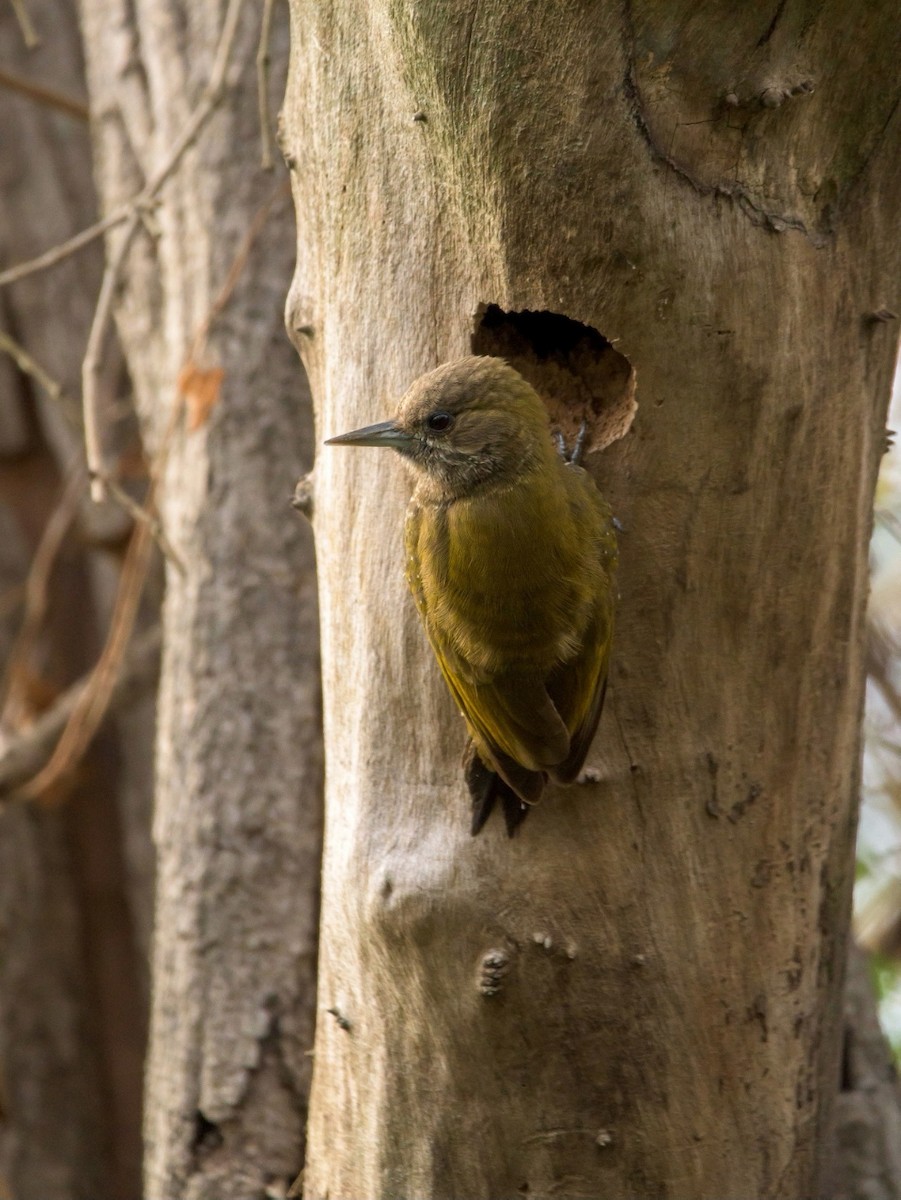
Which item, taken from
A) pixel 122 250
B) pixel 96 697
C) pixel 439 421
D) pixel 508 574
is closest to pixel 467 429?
pixel 439 421

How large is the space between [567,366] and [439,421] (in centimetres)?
39

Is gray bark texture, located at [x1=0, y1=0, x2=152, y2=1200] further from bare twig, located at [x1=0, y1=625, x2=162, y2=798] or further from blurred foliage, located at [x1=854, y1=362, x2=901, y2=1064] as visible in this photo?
blurred foliage, located at [x1=854, y1=362, x2=901, y2=1064]

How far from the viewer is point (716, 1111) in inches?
106

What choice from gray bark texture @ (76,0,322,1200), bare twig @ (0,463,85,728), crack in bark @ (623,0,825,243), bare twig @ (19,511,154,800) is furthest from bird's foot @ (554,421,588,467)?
bare twig @ (0,463,85,728)

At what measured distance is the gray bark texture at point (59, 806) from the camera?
5.16 metres

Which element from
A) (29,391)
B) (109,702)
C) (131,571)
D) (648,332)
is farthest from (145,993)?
(648,332)

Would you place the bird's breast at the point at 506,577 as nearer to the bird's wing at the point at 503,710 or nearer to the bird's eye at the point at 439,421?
the bird's wing at the point at 503,710

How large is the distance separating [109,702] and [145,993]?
1.54 m

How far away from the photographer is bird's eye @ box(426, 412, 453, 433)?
259 centimetres

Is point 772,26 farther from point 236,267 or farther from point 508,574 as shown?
point 236,267

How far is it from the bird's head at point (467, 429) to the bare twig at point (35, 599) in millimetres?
2316

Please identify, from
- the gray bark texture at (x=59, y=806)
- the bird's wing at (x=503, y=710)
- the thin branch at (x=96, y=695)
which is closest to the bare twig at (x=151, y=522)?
the thin branch at (x=96, y=695)

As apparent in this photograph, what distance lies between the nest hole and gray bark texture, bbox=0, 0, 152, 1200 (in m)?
2.55

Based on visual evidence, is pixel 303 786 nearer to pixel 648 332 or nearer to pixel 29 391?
pixel 648 332
